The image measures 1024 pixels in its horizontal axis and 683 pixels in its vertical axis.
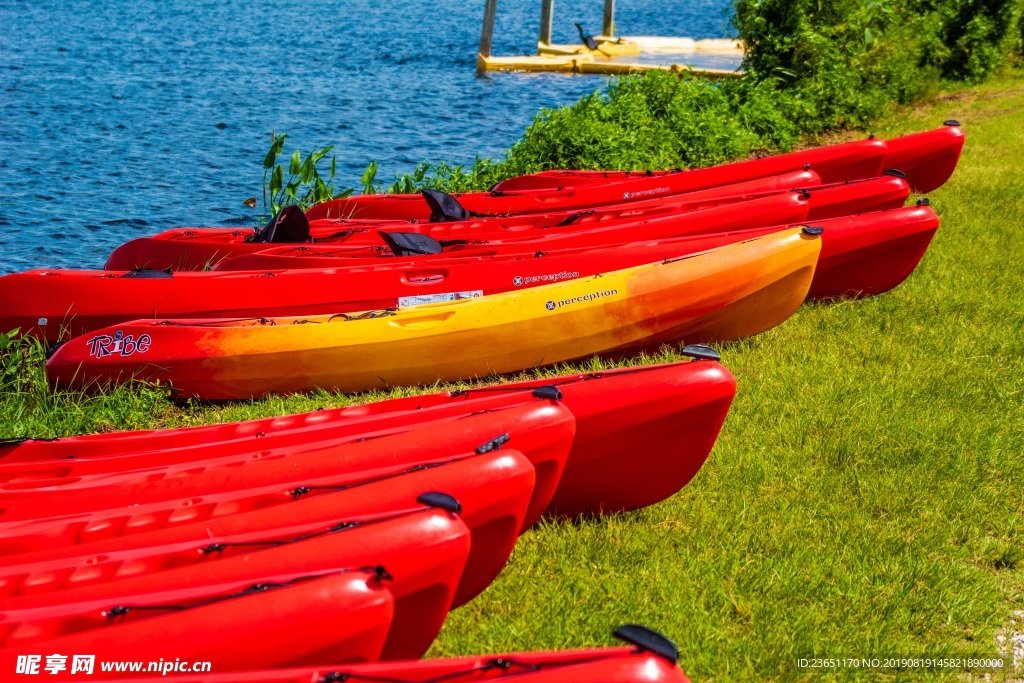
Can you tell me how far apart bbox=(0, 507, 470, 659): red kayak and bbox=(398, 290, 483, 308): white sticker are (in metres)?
3.58

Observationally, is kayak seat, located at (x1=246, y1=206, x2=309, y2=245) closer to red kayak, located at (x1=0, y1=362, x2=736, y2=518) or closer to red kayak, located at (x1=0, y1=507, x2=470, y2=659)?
red kayak, located at (x1=0, y1=362, x2=736, y2=518)

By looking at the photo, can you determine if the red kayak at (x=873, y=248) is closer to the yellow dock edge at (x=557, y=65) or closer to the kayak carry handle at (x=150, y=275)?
the kayak carry handle at (x=150, y=275)

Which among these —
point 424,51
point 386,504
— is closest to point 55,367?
point 386,504

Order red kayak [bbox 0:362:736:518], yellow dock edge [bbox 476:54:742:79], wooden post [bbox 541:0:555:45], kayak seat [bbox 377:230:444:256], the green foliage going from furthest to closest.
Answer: wooden post [bbox 541:0:555:45], yellow dock edge [bbox 476:54:742:79], the green foliage, kayak seat [bbox 377:230:444:256], red kayak [bbox 0:362:736:518]

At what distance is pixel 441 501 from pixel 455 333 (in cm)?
312

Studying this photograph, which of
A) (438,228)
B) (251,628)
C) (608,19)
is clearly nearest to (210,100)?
(608,19)

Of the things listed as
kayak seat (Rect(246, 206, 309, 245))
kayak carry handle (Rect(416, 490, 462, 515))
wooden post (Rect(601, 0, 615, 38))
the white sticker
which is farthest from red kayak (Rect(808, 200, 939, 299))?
wooden post (Rect(601, 0, 615, 38))

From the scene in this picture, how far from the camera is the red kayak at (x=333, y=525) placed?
3.80m

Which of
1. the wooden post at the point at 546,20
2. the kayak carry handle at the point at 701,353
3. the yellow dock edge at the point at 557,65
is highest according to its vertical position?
the wooden post at the point at 546,20

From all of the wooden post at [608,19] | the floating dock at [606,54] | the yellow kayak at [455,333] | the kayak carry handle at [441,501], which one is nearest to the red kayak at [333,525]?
the kayak carry handle at [441,501]

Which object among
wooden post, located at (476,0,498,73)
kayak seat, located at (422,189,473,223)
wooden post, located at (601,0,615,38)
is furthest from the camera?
wooden post, located at (601,0,615,38)

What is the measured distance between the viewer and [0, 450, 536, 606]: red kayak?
12.5 feet

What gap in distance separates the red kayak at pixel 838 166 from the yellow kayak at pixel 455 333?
2.85 m

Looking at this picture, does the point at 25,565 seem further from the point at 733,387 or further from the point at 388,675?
the point at 733,387
